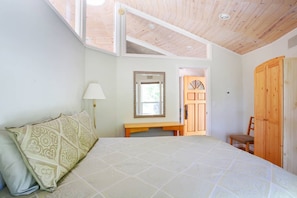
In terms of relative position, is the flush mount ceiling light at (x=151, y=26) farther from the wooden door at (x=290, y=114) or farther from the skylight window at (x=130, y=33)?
the wooden door at (x=290, y=114)

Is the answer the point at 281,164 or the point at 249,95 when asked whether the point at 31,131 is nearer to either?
the point at 281,164

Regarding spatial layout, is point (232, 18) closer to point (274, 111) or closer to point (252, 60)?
point (252, 60)

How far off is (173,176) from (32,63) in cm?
140

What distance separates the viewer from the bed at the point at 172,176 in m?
0.83

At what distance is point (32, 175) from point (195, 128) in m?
4.69

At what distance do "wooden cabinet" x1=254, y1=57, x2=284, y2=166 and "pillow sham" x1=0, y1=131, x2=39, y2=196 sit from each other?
2.72m

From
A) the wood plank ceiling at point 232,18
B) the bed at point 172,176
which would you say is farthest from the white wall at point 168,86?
the bed at point 172,176

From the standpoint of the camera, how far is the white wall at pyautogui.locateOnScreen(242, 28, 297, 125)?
289 cm

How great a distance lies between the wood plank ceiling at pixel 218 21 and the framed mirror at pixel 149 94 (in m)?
0.66

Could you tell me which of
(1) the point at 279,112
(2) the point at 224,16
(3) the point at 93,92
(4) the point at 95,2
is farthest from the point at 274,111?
(4) the point at 95,2

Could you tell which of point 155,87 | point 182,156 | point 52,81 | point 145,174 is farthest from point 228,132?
point 52,81

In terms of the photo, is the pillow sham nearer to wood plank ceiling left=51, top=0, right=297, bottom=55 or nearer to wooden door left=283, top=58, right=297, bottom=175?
wood plank ceiling left=51, top=0, right=297, bottom=55

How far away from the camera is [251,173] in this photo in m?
1.02

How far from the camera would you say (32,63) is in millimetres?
1365
